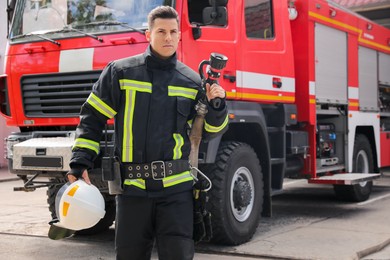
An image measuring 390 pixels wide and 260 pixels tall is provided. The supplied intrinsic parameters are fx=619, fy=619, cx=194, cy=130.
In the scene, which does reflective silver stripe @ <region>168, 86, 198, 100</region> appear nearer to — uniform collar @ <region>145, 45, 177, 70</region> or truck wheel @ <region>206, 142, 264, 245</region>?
uniform collar @ <region>145, 45, 177, 70</region>

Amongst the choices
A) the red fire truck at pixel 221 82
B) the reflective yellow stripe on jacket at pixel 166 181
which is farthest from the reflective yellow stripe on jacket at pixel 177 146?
the red fire truck at pixel 221 82

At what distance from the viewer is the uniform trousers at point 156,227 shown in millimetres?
3318

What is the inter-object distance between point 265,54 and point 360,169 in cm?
361

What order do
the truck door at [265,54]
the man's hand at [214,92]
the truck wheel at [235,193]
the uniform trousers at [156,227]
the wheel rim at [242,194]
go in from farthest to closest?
the truck door at [265,54], the wheel rim at [242,194], the truck wheel at [235,193], the man's hand at [214,92], the uniform trousers at [156,227]

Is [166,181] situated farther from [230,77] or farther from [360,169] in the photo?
[360,169]

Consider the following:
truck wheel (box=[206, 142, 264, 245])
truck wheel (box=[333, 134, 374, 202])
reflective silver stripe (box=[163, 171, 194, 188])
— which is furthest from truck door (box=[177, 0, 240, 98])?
truck wheel (box=[333, 134, 374, 202])

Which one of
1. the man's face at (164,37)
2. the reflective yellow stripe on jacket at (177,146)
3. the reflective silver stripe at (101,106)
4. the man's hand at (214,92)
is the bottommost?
the reflective yellow stripe on jacket at (177,146)

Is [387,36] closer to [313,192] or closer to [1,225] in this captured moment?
[313,192]

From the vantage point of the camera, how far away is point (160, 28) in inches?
133

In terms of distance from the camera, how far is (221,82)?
606cm

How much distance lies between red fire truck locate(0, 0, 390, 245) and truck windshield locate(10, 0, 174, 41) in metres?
0.01

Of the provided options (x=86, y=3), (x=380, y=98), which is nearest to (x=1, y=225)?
(x=86, y=3)

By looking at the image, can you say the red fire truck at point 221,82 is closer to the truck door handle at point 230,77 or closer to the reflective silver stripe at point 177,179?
the truck door handle at point 230,77

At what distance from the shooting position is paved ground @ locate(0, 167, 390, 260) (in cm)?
575
